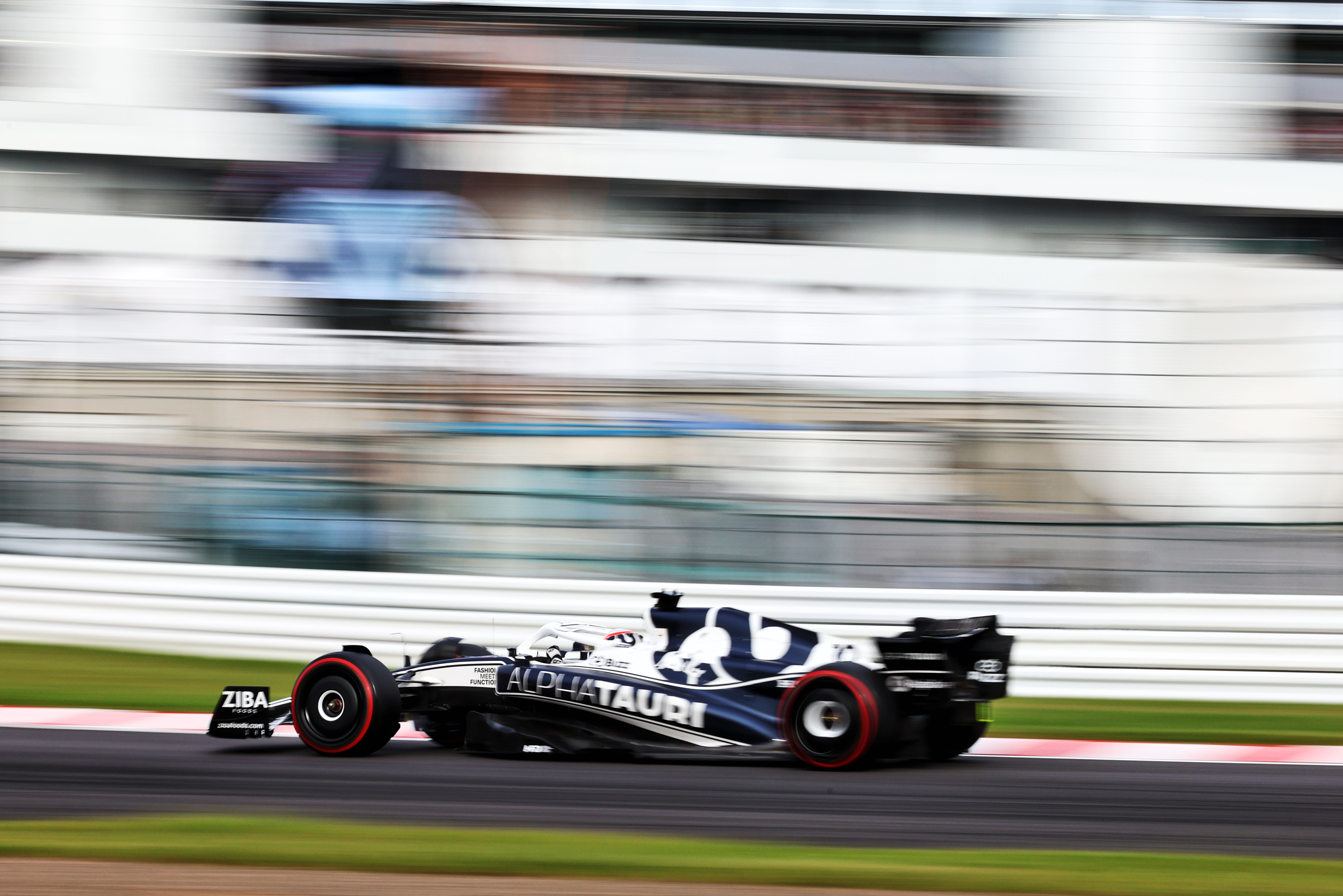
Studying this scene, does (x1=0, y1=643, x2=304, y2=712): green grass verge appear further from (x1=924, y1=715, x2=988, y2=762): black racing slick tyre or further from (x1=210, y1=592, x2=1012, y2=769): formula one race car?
(x1=924, y1=715, x2=988, y2=762): black racing slick tyre

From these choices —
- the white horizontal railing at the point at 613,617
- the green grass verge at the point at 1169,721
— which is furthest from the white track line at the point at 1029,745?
the white horizontal railing at the point at 613,617

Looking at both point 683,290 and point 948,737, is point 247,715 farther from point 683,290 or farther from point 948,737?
point 683,290

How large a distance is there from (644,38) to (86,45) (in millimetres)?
7752

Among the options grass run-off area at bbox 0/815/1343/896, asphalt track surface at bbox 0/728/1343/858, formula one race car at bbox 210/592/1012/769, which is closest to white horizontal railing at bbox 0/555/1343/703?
asphalt track surface at bbox 0/728/1343/858

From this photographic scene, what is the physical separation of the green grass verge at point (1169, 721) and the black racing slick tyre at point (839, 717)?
212 centimetres

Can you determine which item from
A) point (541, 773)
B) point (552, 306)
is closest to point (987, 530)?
point (541, 773)

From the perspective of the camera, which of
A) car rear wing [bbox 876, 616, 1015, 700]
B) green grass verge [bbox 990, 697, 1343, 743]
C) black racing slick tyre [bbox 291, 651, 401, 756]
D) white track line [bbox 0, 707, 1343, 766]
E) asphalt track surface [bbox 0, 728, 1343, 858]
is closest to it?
asphalt track surface [bbox 0, 728, 1343, 858]

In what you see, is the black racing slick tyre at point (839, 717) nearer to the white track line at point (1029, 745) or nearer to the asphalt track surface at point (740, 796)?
the asphalt track surface at point (740, 796)

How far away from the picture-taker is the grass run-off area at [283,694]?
306 inches

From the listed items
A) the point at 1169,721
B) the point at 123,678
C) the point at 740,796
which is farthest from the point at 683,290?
the point at 740,796

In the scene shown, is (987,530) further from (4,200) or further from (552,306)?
(4,200)

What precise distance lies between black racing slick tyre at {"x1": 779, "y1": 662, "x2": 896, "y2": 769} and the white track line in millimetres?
1173

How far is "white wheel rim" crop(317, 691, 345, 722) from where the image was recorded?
A: 633 cm

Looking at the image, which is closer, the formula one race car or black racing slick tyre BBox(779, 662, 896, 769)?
black racing slick tyre BBox(779, 662, 896, 769)
